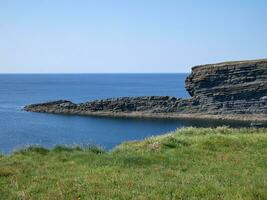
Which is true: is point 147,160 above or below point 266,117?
above

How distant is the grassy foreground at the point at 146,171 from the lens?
10992 millimetres

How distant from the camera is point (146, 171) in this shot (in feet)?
45.8

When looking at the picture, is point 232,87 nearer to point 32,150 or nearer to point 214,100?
point 214,100

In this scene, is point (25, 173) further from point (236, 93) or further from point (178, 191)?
point (236, 93)

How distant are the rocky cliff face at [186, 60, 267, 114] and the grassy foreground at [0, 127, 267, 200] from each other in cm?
7753

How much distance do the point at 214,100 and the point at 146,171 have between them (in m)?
87.5

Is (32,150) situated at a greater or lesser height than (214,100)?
greater

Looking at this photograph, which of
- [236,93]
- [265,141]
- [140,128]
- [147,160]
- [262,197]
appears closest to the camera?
[262,197]

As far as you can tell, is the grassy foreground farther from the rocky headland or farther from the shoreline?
the rocky headland

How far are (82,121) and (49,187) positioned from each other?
3174 inches

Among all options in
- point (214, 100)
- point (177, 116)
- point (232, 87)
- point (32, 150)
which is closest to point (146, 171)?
point (32, 150)

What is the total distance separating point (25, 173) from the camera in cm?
1379

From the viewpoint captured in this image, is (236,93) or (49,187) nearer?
(49,187)

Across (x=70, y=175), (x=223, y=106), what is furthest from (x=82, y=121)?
(x=70, y=175)
